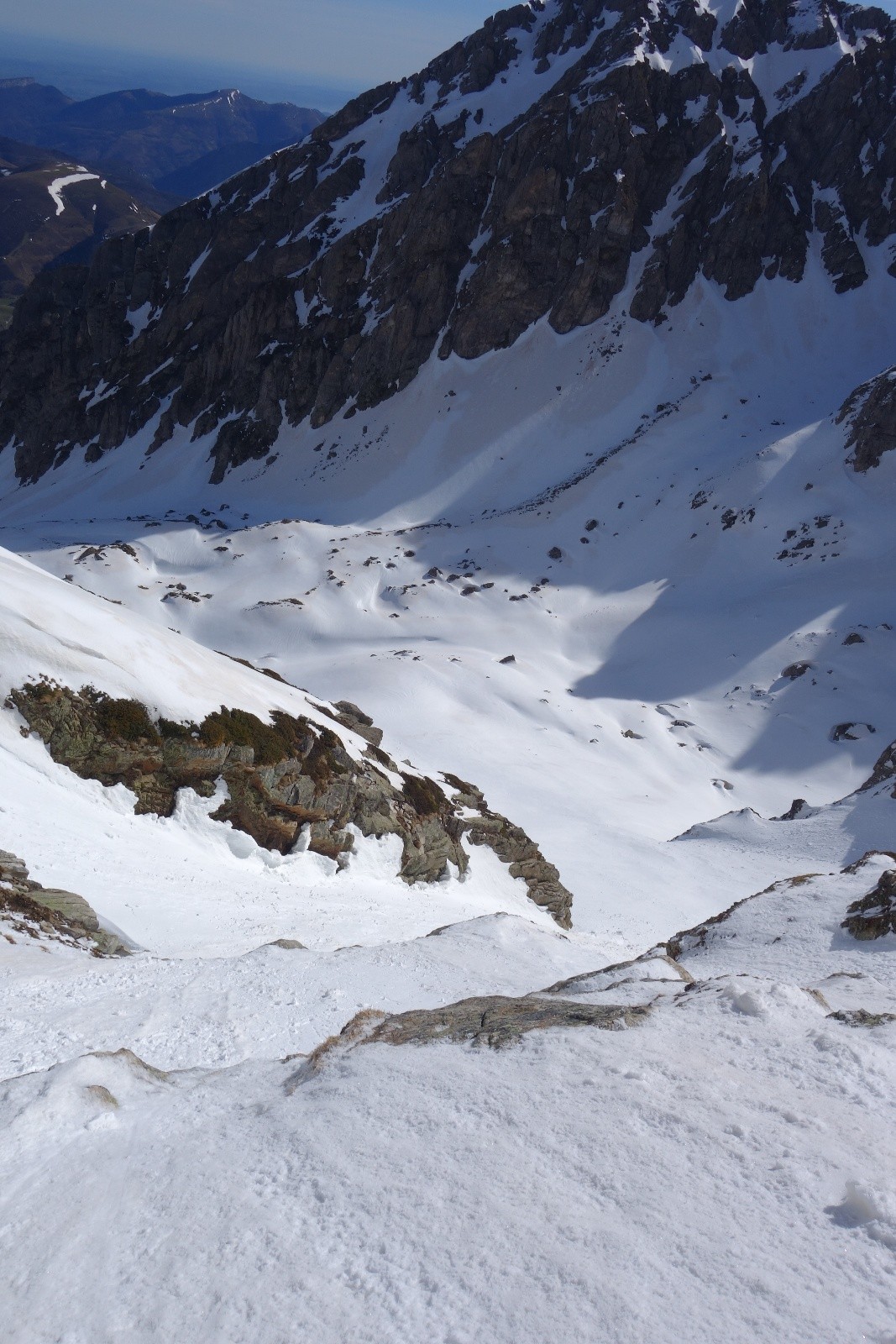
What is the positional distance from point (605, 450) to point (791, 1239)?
10155 cm

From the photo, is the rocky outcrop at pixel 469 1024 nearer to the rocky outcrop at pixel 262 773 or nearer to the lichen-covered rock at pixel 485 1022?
the lichen-covered rock at pixel 485 1022

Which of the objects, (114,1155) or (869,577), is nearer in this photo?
(114,1155)

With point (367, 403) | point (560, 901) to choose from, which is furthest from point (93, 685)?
point (367, 403)

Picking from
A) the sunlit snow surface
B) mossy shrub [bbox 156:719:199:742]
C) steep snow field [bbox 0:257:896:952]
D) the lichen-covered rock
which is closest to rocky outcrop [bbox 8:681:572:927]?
mossy shrub [bbox 156:719:199:742]

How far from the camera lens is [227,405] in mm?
126062

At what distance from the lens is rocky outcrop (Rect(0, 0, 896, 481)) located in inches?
4510

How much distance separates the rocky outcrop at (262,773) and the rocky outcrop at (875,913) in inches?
587

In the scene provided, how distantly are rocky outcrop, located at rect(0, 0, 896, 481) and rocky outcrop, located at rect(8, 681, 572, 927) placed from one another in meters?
96.6

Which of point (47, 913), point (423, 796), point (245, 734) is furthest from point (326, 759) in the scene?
point (47, 913)

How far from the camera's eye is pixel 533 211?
11444cm

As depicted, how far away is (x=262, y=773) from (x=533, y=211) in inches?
4390

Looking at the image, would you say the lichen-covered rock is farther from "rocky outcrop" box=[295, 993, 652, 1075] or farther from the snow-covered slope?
the snow-covered slope

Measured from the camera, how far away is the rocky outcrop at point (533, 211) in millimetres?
114562

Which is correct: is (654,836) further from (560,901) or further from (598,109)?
(598,109)
